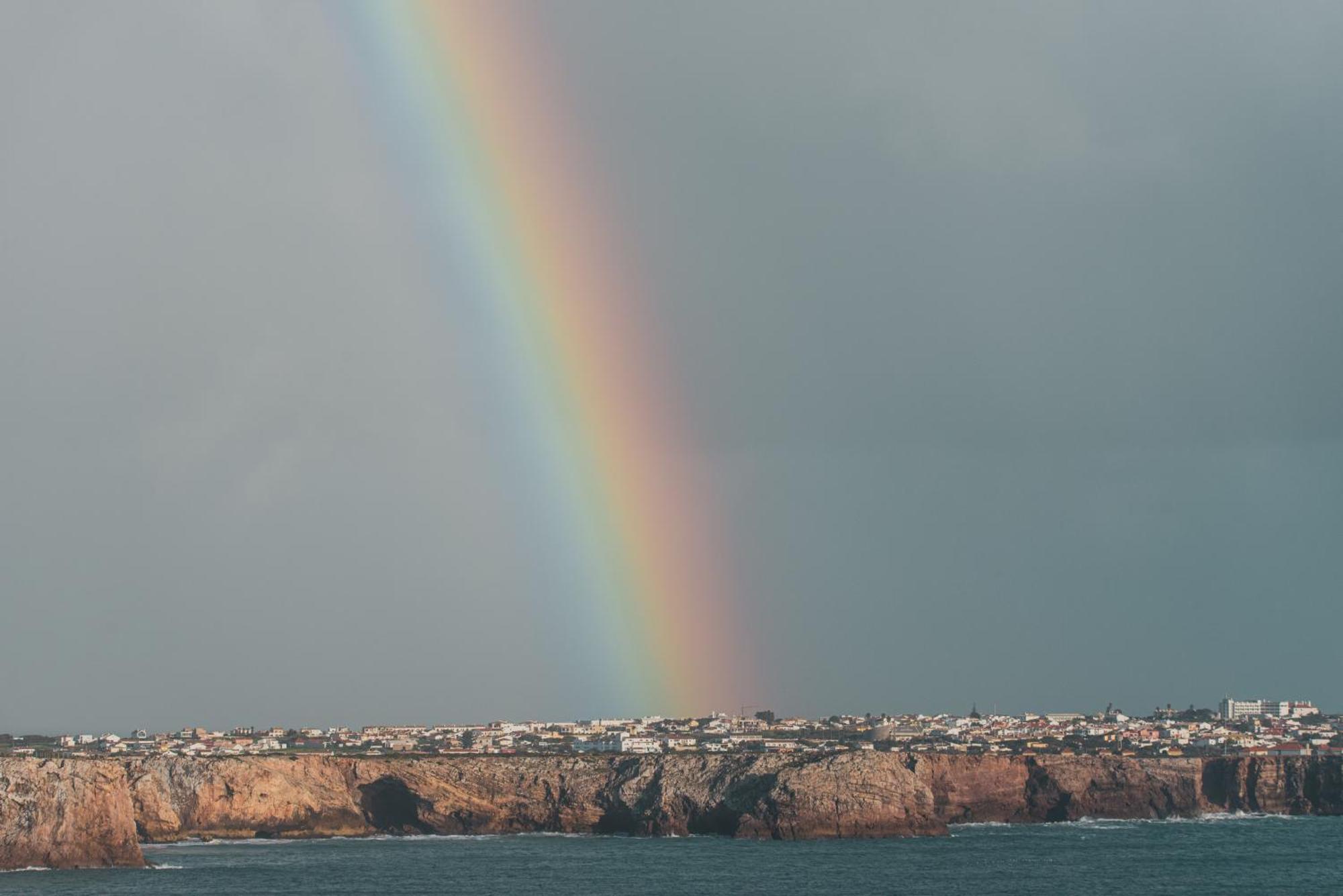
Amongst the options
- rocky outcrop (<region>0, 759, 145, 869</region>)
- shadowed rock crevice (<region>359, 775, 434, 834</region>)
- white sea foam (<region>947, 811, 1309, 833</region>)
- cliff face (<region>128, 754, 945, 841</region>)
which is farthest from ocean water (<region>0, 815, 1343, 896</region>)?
white sea foam (<region>947, 811, 1309, 833</region>)

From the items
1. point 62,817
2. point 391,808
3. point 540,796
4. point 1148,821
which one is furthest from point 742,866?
point 1148,821

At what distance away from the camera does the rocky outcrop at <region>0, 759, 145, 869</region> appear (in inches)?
2948

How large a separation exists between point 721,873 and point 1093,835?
36222 millimetres

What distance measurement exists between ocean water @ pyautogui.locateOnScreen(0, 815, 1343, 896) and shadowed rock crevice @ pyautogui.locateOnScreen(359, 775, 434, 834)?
3.71m

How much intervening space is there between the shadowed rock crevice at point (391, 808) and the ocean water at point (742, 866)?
371cm

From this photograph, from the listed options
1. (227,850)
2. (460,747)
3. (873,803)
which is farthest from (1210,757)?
(227,850)

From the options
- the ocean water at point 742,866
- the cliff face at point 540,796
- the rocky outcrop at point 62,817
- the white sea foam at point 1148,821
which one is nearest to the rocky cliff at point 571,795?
the cliff face at point 540,796

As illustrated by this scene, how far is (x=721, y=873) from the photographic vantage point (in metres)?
76.4

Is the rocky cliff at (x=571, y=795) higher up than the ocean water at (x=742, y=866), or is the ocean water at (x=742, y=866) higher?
the rocky cliff at (x=571, y=795)

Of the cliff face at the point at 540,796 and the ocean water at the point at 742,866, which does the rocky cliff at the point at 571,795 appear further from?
the ocean water at the point at 742,866

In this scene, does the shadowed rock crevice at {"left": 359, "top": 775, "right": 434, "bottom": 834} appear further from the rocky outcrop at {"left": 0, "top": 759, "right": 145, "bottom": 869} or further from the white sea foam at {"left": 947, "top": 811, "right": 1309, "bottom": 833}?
the white sea foam at {"left": 947, "top": 811, "right": 1309, "bottom": 833}

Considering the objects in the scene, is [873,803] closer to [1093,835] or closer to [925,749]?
[1093,835]

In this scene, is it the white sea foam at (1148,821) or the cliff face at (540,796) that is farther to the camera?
the white sea foam at (1148,821)

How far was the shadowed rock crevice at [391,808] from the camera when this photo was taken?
10581 cm
